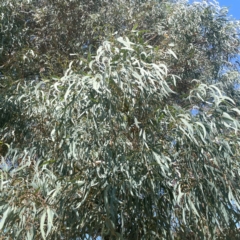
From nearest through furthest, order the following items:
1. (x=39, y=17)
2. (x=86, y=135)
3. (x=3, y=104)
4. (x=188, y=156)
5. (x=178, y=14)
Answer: (x=188, y=156) < (x=86, y=135) < (x=3, y=104) < (x=39, y=17) < (x=178, y=14)

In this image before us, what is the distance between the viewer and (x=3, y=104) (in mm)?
3070

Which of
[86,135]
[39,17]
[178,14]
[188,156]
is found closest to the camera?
[188,156]

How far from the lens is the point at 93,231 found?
7.01 ft

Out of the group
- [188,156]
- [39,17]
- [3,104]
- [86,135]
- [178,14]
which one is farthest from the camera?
[178,14]

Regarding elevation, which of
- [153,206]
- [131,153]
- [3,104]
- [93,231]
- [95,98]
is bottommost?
[3,104]

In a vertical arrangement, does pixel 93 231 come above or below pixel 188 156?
below

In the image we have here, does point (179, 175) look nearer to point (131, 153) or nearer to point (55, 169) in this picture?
point (131, 153)

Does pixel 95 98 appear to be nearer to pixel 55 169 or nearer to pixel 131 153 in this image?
pixel 131 153

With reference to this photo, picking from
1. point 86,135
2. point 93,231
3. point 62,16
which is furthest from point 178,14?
point 93,231

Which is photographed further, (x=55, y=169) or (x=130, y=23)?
(x=130, y=23)

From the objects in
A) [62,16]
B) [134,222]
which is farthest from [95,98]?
[62,16]

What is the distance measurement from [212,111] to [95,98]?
24.6 inches

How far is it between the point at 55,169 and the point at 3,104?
92 cm

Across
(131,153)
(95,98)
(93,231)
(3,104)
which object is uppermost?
(95,98)
